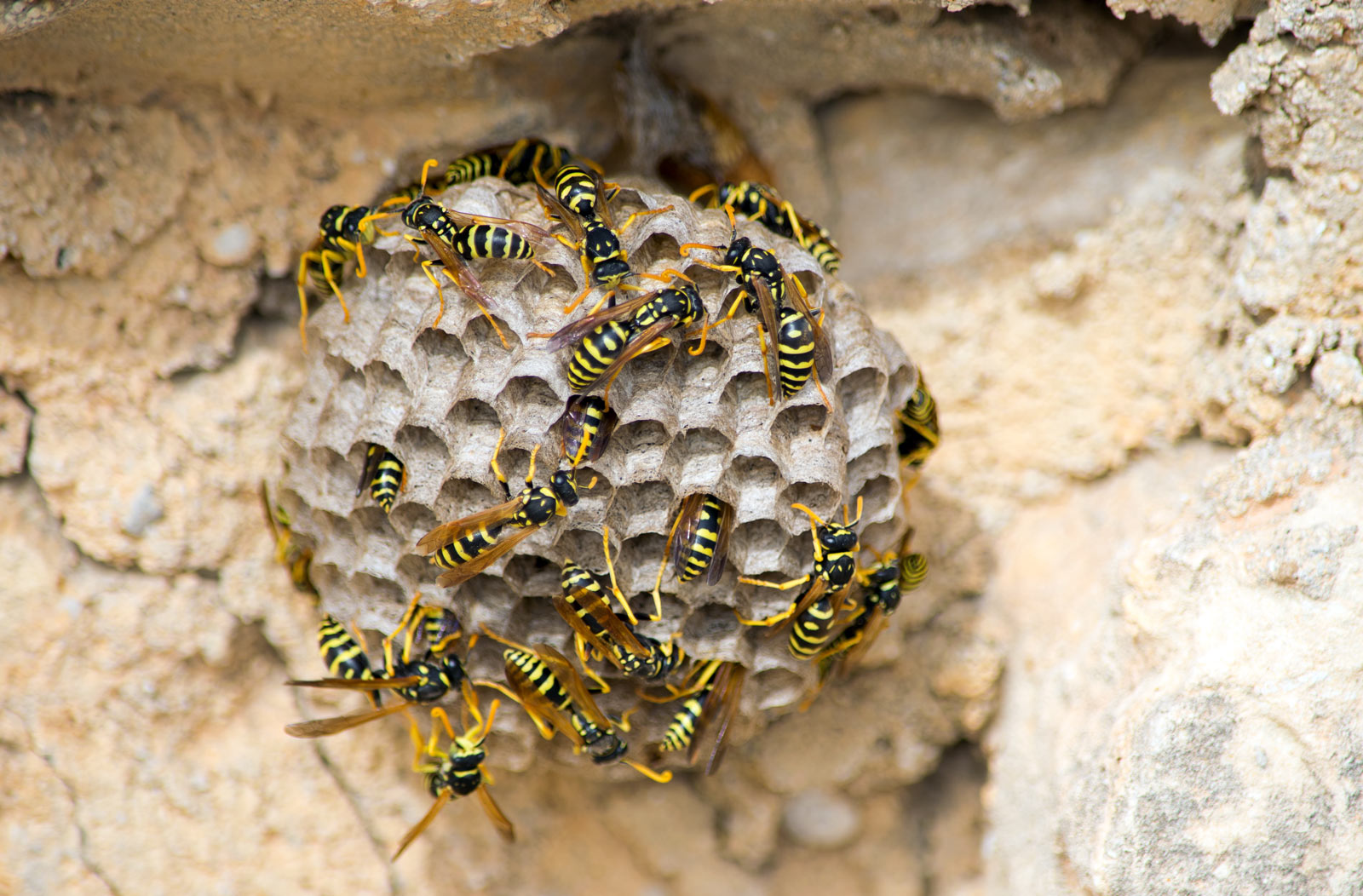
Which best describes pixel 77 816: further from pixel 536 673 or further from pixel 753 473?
pixel 753 473

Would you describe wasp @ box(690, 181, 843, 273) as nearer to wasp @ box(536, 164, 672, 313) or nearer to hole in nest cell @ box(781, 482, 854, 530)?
wasp @ box(536, 164, 672, 313)

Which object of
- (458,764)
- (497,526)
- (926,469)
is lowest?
(458,764)

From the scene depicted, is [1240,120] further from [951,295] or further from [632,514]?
[632,514]

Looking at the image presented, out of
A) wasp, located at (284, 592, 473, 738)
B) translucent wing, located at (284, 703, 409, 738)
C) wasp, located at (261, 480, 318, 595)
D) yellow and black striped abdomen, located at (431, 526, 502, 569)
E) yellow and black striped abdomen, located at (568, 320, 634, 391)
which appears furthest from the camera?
wasp, located at (261, 480, 318, 595)

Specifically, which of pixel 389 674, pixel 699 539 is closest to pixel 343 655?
pixel 389 674

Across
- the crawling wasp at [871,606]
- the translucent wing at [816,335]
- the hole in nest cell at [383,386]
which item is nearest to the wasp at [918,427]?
the crawling wasp at [871,606]

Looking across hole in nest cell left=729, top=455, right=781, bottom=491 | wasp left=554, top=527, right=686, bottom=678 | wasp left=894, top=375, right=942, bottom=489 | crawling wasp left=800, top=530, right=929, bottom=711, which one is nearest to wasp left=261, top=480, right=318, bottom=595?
wasp left=554, top=527, right=686, bottom=678
